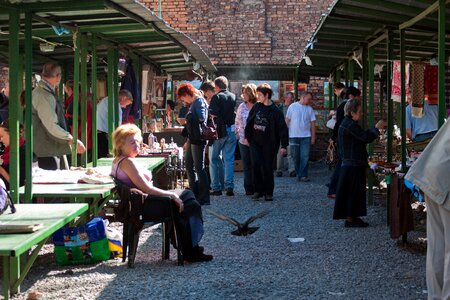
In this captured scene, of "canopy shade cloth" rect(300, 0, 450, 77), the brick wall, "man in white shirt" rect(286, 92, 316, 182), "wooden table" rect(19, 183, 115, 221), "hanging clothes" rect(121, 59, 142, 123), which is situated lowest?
"wooden table" rect(19, 183, 115, 221)

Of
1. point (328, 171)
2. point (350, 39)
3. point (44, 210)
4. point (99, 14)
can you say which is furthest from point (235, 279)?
point (328, 171)

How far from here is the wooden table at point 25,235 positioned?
18.4 feet

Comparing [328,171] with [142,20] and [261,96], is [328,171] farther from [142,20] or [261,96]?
[142,20]

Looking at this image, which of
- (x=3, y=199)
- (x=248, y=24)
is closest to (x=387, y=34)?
(x=3, y=199)

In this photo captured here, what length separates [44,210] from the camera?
7.07 metres

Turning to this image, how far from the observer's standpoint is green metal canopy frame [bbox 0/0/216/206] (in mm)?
7473

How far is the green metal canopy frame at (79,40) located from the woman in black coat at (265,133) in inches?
59.8

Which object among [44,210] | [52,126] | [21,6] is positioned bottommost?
[44,210]

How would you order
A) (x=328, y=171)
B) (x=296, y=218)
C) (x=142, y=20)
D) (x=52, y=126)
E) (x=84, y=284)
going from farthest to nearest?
(x=328, y=171) < (x=296, y=218) < (x=142, y=20) < (x=52, y=126) < (x=84, y=284)

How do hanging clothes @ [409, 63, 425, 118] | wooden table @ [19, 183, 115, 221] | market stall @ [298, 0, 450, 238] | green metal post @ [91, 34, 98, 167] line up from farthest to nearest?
hanging clothes @ [409, 63, 425, 118]
green metal post @ [91, 34, 98, 167]
market stall @ [298, 0, 450, 238]
wooden table @ [19, 183, 115, 221]

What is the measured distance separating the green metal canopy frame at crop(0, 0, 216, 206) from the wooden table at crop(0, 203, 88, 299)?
594 mm

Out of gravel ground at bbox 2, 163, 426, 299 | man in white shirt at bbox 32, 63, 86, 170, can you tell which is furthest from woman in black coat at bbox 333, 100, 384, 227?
man in white shirt at bbox 32, 63, 86, 170

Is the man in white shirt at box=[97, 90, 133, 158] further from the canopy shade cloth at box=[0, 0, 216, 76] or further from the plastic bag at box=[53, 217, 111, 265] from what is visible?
the plastic bag at box=[53, 217, 111, 265]

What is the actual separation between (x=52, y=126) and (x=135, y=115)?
563 centimetres
